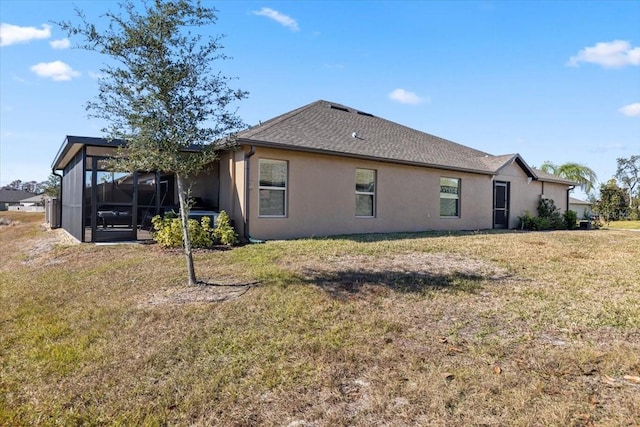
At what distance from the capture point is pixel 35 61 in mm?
9875

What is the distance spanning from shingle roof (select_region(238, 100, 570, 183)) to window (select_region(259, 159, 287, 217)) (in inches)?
28.7

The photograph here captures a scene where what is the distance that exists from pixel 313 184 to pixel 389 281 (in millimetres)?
6185

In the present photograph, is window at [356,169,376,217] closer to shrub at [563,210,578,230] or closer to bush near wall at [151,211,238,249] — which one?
bush near wall at [151,211,238,249]

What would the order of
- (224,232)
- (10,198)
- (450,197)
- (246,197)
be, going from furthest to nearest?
(10,198) → (450,197) → (246,197) → (224,232)

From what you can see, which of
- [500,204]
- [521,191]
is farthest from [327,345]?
[521,191]

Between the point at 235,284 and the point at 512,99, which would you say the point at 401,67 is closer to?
the point at 512,99

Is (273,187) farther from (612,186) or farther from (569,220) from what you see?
(612,186)

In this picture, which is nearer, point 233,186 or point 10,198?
point 233,186

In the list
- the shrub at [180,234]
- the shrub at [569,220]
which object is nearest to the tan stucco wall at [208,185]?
the shrub at [180,234]

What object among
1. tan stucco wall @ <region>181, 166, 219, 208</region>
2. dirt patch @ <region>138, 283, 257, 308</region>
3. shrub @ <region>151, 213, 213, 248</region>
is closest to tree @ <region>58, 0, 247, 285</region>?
dirt patch @ <region>138, 283, 257, 308</region>

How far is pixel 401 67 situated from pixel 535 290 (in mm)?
11324

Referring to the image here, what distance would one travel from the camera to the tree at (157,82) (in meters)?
5.55

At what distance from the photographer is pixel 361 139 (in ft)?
46.7

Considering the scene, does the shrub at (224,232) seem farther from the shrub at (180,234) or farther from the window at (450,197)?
the window at (450,197)
